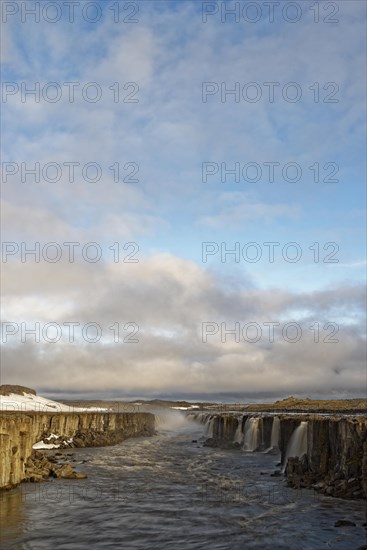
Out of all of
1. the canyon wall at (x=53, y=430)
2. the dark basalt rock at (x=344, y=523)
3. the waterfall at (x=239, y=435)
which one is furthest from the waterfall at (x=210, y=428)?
the dark basalt rock at (x=344, y=523)

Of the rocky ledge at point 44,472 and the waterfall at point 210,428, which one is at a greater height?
the rocky ledge at point 44,472

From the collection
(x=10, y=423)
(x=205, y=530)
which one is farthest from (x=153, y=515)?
(x=10, y=423)

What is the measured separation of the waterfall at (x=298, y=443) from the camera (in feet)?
151

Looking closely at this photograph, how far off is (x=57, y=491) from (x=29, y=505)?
16.4 ft

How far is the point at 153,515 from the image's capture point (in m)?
28.5

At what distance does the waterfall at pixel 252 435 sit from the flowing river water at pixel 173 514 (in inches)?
910

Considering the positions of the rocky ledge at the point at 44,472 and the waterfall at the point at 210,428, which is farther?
the waterfall at the point at 210,428

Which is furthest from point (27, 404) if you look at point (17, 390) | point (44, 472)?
point (44, 472)

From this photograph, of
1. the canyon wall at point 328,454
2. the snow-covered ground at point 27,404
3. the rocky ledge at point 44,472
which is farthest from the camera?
the snow-covered ground at point 27,404

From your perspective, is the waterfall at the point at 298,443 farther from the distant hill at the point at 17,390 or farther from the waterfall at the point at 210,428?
the distant hill at the point at 17,390

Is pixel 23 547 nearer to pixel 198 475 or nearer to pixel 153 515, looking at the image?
pixel 153 515

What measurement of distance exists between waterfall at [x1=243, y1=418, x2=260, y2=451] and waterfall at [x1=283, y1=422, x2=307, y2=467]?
2049 cm

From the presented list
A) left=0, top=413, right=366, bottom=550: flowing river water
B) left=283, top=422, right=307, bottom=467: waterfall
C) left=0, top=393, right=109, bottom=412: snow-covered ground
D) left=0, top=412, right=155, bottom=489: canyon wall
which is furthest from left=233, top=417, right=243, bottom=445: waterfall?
left=0, top=393, right=109, bottom=412: snow-covered ground

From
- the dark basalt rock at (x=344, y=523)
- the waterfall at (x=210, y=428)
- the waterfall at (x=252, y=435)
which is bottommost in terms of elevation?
the waterfall at (x=210, y=428)
